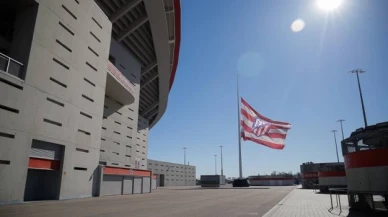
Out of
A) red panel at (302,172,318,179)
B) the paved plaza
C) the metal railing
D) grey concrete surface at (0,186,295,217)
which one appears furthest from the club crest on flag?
the metal railing

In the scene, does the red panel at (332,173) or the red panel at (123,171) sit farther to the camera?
the red panel at (332,173)

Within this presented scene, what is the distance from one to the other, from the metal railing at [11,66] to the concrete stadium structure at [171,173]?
62139 mm

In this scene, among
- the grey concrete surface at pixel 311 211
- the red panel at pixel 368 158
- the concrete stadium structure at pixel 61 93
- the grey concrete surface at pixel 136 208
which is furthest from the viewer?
the concrete stadium structure at pixel 61 93

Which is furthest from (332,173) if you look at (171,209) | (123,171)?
(171,209)

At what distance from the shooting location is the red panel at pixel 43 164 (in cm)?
1623

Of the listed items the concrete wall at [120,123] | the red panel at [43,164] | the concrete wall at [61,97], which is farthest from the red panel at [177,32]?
the red panel at [43,164]

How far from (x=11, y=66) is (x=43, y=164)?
21.9ft

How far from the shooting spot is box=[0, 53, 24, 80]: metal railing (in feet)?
47.1

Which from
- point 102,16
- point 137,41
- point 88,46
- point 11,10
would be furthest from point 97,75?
point 137,41

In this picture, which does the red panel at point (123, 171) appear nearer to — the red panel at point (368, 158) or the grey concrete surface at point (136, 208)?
the grey concrete surface at point (136, 208)

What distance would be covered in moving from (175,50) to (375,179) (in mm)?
34241

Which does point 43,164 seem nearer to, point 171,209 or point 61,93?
point 61,93

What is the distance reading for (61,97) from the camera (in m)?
18.7

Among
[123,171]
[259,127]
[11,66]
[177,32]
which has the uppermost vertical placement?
[177,32]
